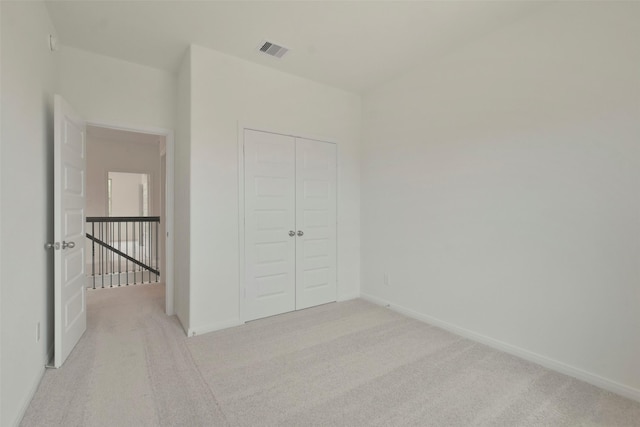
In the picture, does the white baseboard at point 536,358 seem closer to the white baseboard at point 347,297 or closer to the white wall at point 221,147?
the white baseboard at point 347,297

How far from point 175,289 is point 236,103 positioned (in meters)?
2.19

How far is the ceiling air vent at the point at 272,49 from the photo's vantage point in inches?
112

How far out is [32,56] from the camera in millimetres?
2027

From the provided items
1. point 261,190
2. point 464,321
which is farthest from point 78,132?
point 464,321

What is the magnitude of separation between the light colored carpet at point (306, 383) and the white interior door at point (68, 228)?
0.25m

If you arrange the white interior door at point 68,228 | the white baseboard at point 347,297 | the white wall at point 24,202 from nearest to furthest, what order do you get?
the white wall at point 24,202, the white interior door at point 68,228, the white baseboard at point 347,297

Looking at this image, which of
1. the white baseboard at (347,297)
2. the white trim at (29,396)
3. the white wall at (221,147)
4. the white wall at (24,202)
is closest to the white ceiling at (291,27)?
the white wall at (221,147)

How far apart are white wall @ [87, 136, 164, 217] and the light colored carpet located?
4375 mm

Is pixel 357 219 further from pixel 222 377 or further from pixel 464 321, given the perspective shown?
pixel 222 377

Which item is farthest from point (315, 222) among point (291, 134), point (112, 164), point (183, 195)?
point (112, 164)

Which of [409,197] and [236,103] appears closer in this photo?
[236,103]

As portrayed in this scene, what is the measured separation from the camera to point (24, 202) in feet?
6.04

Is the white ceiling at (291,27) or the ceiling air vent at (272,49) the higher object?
the ceiling air vent at (272,49)

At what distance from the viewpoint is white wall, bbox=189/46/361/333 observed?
2.88 m
